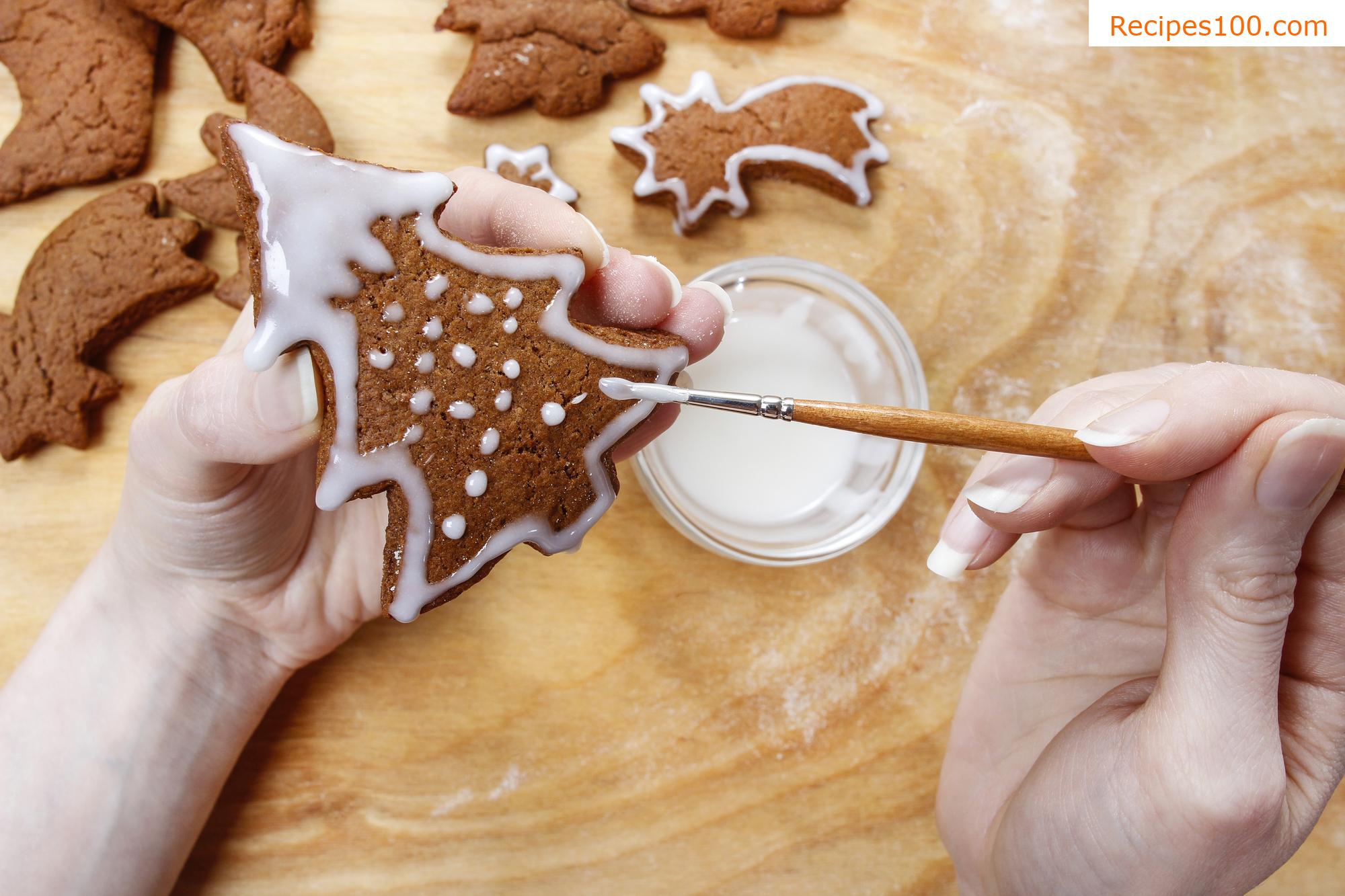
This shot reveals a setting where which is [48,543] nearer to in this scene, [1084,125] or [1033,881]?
[1033,881]

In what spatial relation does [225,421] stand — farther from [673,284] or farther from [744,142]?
[744,142]

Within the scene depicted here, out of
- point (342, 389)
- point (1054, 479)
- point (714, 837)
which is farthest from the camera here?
point (714, 837)

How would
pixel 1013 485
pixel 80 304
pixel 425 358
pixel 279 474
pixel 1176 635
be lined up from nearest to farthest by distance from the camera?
pixel 425 358 → pixel 1176 635 → pixel 1013 485 → pixel 279 474 → pixel 80 304

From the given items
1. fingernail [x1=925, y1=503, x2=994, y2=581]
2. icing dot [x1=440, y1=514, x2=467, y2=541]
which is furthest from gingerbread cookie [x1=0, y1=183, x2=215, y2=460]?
fingernail [x1=925, y1=503, x2=994, y2=581]

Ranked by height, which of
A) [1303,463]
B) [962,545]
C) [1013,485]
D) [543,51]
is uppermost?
[543,51]

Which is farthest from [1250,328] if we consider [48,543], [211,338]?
[48,543]

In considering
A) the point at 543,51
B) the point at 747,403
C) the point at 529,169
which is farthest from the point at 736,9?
the point at 747,403

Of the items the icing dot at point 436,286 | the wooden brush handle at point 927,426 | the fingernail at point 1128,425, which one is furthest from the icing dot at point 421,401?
the fingernail at point 1128,425
